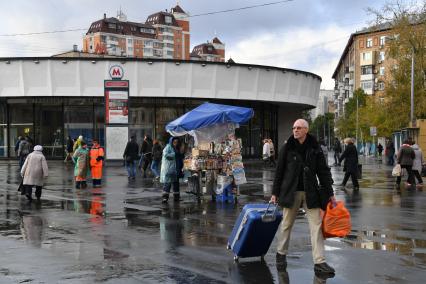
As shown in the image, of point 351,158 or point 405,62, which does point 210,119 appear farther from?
point 405,62

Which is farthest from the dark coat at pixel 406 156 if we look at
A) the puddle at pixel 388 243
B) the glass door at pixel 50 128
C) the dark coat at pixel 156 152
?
the glass door at pixel 50 128

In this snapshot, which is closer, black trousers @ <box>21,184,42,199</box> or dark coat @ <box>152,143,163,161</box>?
black trousers @ <box>21,184,42,199</box>

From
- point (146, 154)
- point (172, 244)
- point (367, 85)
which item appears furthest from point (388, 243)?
point (367, 85)

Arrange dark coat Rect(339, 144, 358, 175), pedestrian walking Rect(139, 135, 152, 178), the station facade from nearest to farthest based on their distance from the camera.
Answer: dark coat Rect(339, 144, 358, 175), pedestrian walking Rect(139, 135, 152, 178), the station facade

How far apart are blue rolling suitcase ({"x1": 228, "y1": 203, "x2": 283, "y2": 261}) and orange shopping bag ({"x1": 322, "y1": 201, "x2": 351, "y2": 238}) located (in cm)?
68

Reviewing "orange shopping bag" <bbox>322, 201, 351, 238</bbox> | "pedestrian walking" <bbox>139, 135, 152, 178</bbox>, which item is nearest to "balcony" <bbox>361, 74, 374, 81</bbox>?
"pedestrian walking" <bbox>139, 135, 152, 178</bbox>

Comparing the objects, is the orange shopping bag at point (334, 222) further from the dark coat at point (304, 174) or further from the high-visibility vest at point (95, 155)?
the high-visibility vest at point (95, 155)

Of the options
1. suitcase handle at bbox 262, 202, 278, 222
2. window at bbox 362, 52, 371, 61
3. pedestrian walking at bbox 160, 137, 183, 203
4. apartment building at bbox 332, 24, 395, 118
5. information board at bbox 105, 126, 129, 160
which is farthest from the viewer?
window at bbox 362, 52, 371, 61

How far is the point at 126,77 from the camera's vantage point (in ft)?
127

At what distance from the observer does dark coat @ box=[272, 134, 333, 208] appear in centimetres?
715

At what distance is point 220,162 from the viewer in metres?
15.1

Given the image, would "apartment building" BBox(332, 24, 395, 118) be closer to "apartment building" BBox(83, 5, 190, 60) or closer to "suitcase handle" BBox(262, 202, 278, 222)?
"apartment building" BBox(83, 5, 190, 60)

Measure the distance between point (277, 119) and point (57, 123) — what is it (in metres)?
18.7

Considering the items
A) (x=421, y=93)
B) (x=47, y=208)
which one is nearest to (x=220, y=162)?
(x=47, y=208)
